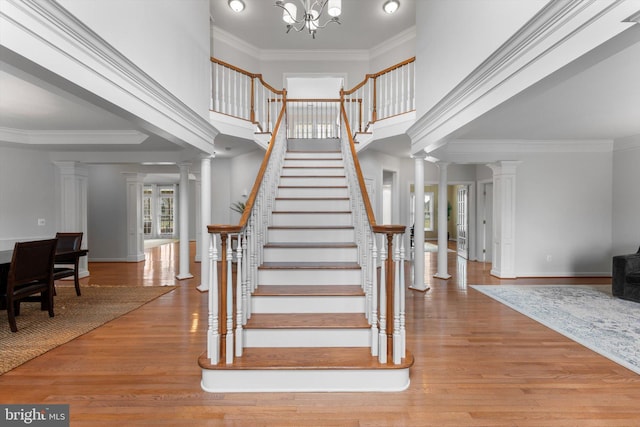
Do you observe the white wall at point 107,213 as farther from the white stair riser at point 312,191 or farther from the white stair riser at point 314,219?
the white stair riser at point 314,219

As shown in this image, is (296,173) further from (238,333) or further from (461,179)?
(461,179)

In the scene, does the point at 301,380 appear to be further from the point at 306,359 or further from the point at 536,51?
the point at 536,51

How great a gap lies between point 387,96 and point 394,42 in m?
2.14

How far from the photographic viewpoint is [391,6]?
6.41 metres

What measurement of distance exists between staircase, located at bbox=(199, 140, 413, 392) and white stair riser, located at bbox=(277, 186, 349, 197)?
1.87ft

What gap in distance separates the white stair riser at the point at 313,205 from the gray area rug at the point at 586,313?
2.66 m

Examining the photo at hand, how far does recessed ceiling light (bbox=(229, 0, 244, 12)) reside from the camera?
6.29m

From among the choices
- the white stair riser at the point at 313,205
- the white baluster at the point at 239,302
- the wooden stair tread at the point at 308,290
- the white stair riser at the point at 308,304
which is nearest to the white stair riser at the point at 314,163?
the white stair riser at the point at 313,205

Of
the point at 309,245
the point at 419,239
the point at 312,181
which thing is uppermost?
the point at 312,181

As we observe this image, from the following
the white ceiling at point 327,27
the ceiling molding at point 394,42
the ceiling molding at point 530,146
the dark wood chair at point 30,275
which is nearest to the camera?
the dark wood chair at point 30,275

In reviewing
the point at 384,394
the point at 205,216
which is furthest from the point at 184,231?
the point at 384,394

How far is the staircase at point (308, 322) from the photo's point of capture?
2309mm

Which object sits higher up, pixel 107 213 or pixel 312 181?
pixel 312 181

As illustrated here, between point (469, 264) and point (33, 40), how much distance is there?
819 centimetres
